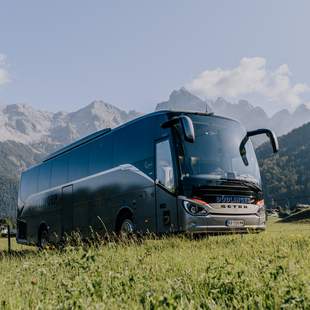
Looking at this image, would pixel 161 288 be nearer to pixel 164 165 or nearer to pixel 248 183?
pixel 164 165

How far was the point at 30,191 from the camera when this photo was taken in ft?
68.5

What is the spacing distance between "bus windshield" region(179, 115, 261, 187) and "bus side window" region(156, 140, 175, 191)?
0.35 m

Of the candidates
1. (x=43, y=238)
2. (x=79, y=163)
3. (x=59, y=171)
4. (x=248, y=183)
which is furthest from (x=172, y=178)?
(x=43, y=238)

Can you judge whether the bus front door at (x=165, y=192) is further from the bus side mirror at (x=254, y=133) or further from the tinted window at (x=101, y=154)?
the tinted window at (x=101, y=154)

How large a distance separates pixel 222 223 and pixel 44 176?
33.2 feet

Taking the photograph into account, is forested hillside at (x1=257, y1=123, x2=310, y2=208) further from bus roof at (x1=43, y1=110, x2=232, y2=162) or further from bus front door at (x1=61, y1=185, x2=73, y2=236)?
bus front door at (x1=61, y1=185, x2=73, y2=236)

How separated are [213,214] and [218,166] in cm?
124

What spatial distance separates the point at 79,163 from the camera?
16.5 m

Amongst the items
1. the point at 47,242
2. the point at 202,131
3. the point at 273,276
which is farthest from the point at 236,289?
the point at 47,242

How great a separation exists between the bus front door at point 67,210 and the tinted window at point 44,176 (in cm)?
195

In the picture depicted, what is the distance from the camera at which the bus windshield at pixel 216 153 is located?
456 inches

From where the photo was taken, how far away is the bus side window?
1158 cm

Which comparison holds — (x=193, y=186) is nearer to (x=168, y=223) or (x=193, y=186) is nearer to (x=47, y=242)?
(x=168, y=223)

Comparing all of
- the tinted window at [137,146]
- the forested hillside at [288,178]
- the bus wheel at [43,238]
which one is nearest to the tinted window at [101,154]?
the tinted window at [137,146]
